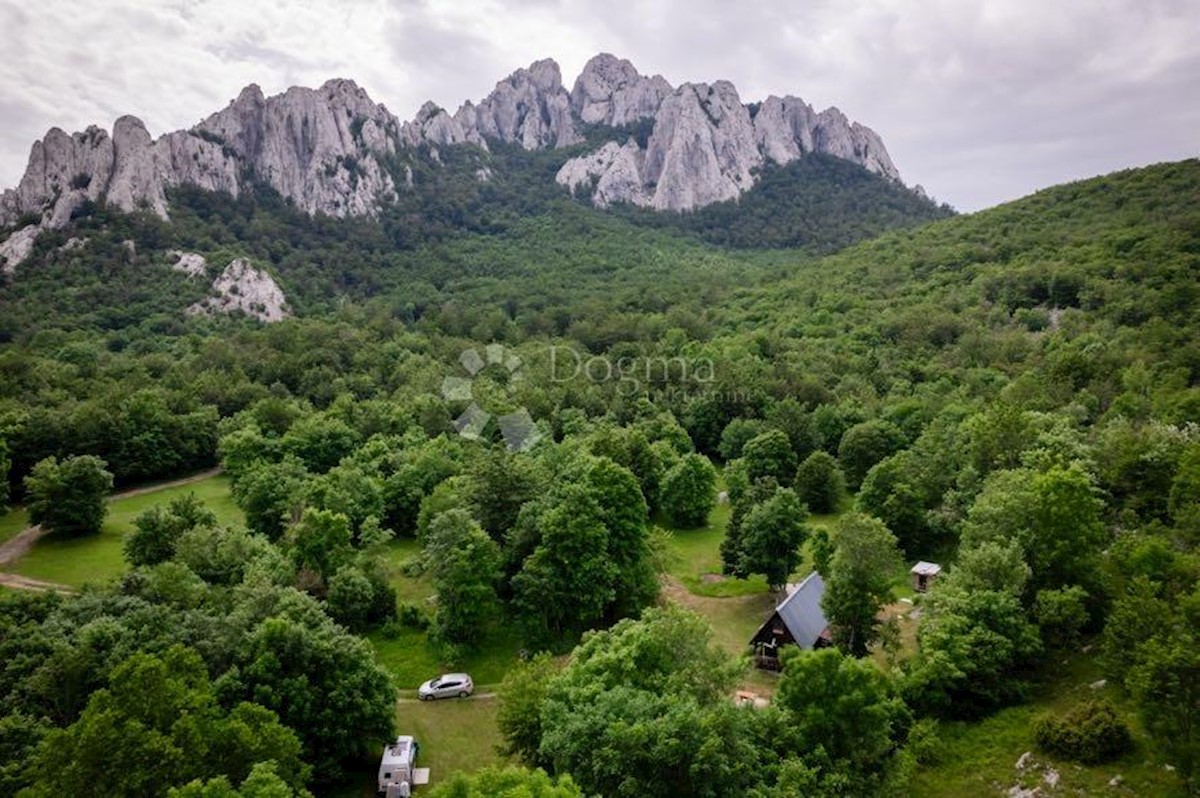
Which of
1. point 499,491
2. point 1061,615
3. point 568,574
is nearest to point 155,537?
point 499,491

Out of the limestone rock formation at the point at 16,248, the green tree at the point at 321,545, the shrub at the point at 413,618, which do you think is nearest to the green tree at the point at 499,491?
the shrub at the point at 413,618

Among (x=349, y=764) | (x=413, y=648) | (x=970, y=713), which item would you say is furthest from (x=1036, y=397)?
(x=349, y=764)

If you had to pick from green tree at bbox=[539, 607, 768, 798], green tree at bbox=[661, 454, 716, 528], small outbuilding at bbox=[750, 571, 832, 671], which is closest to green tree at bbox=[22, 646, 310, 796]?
green tree at bbox=[539, 607, 768, 798]

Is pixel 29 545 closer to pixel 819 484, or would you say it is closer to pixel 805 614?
pixel 805 614

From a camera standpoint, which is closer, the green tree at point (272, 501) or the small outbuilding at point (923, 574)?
the small outbuilding at point (923, 574)

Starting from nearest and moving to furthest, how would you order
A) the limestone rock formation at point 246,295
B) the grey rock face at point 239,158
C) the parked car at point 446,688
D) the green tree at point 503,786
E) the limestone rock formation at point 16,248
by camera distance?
the green tree at point 503,786 < the parked car at point 446,688 < the limestone rock formation at point 16,248 < the limestone rock formation at point 246,295 < the grey rock face at point 239,158

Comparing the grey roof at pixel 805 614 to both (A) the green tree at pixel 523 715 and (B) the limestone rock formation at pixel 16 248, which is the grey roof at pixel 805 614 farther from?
(B) the limestone rock formation at pixel 16 248

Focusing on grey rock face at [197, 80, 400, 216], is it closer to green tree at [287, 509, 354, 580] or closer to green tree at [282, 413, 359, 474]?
green tree at [282, 413, 359, 474]

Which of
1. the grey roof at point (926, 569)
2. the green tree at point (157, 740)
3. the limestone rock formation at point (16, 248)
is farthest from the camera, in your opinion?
the limestone rock formation at point (16, 248)
